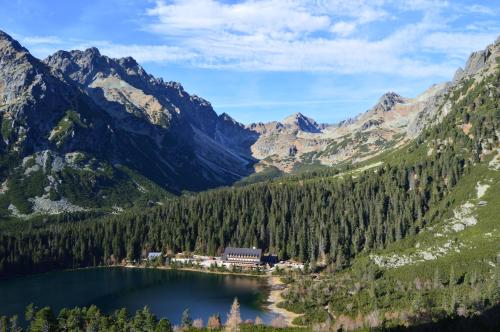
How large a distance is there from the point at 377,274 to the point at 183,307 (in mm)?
61825

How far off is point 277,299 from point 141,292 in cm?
4628

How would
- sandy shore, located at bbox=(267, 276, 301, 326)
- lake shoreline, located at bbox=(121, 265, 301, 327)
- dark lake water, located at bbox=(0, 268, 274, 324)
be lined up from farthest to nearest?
dark lake water, located at bbox=(0, 268, 274, 324) → lake shoreline, located at bbox=(121, 265, 301, 327) → sandy shore, located at bbox=(267, 276, 301, 326)

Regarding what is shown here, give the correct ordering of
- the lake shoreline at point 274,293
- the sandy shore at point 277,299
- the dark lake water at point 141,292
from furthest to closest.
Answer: the dark lake water at point 141,292
the lake shoreline at point 274,293
the sandy shore at point 277,299

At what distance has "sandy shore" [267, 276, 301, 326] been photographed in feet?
407

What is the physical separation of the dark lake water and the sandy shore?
267 cm

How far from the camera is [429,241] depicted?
533 feet

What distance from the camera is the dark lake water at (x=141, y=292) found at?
13438 cm

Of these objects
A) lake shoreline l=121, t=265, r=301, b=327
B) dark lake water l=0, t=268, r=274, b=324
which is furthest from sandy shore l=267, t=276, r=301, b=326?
dark lake water l=0, t=268, r=274, b=324

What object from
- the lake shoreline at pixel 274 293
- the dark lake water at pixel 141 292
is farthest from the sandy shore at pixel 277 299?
the dark lake water at pixel 141 292

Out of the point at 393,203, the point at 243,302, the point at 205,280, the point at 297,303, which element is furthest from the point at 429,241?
the point at 205,280

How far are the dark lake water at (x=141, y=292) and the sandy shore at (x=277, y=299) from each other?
8.77 feet

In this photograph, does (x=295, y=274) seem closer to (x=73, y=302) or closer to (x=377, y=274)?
(x=377, y=274)

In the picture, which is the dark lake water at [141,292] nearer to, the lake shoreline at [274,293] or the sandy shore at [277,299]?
the lake shoreline at [274,293]

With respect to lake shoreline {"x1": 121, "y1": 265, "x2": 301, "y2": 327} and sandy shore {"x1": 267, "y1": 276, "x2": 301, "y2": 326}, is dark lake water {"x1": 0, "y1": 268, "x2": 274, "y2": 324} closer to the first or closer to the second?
lake shoreline {"x1": 121, "y1": 265, "x2": 301, "y2": 327}
